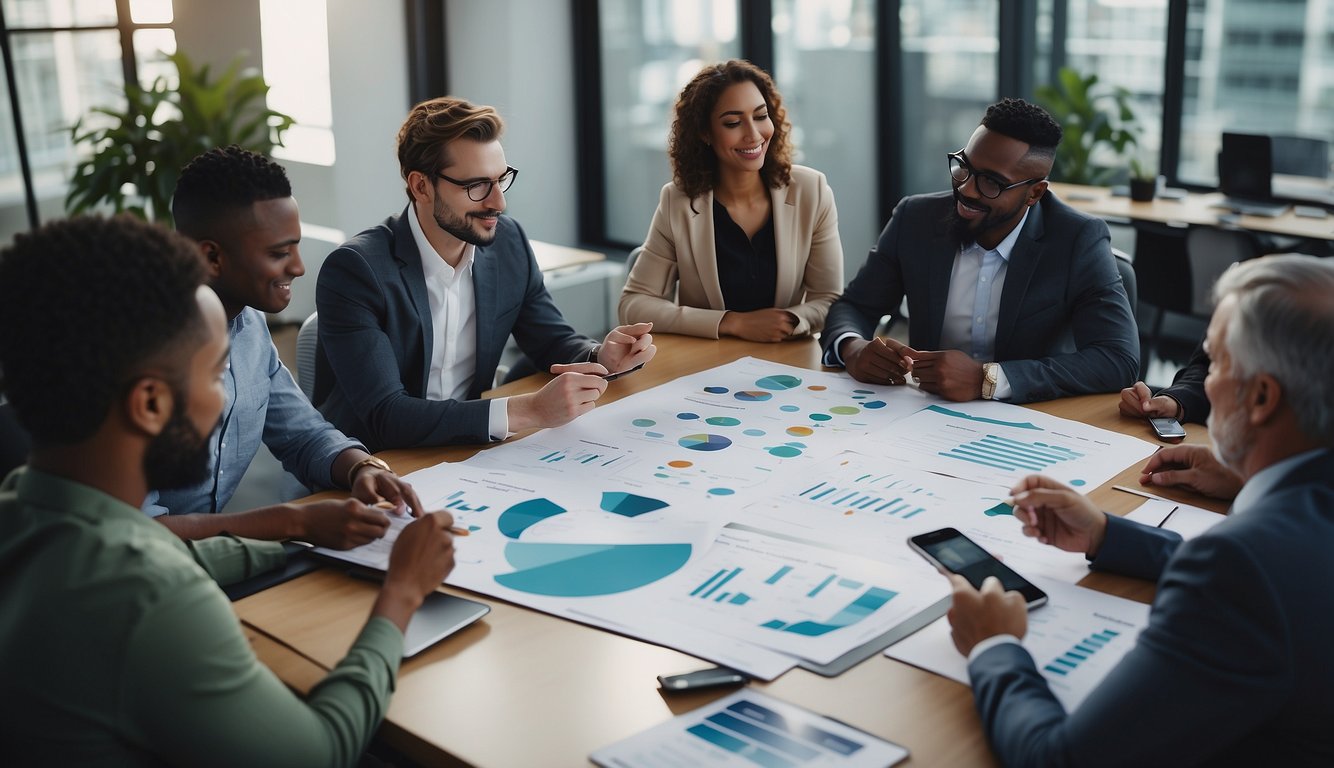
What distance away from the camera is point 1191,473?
6.50 ft

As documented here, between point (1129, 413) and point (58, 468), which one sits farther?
point (1129, 413)

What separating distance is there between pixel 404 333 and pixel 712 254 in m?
1.03

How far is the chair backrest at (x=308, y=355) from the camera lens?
2.76 meters

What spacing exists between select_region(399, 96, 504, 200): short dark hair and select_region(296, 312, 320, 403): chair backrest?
0.40 m

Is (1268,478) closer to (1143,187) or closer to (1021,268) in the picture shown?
(1021,268)

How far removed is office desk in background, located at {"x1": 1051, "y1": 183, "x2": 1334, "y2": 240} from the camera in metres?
4.72

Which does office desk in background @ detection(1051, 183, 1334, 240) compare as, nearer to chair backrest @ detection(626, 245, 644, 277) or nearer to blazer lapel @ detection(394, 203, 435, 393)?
chair backrest @ detection(626, 245, 644, 277)

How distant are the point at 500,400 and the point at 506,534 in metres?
0.50

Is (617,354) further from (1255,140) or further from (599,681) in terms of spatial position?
(1255,140)

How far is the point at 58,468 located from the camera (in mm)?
1255

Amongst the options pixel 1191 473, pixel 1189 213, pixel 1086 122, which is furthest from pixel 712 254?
pixel 1086 122

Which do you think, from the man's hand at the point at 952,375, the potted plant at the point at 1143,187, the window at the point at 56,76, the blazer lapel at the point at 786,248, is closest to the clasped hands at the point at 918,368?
the man's hand at the point at 952,375

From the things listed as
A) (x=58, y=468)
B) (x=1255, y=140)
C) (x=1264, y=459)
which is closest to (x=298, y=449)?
(x=58, y=468)

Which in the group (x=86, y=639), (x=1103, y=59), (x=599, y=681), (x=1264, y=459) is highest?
(x=1103, y=59)
